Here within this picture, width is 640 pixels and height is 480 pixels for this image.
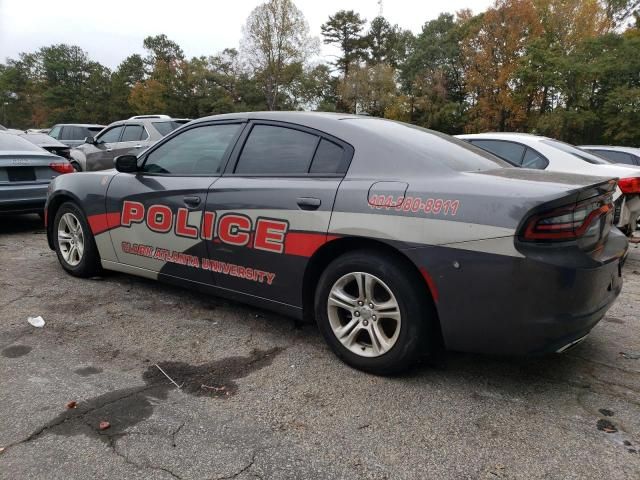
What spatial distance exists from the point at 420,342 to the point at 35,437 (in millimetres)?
1914

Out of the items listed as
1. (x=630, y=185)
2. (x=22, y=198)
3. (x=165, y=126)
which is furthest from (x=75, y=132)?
(x=630, y=185)

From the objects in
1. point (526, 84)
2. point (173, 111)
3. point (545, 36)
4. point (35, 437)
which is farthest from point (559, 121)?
point (173, 111)

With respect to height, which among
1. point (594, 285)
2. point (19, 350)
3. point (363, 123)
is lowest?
point (19, 350)

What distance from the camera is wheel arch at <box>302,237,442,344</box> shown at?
8.70ft

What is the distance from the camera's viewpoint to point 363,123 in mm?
3252

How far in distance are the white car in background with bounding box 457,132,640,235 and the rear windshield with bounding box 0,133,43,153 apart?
20.5ft

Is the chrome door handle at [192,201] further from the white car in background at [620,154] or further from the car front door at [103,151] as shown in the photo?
the car front door at [103,151]

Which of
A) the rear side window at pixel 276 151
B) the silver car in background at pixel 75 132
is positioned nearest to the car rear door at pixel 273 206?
the rear side window at pixel 276 151

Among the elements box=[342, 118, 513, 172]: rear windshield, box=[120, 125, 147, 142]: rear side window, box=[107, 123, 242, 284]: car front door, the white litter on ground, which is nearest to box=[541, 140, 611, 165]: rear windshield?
box=[342, 118, 513, 172]: rear windshield

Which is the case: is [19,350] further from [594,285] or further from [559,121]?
[559,121]

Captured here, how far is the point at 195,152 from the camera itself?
3.80 meters

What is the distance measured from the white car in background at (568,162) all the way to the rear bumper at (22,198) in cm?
583

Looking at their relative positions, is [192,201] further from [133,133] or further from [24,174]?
[133,133]

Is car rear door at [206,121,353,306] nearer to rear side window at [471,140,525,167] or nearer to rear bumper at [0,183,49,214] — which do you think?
rear side window at [471,140,525,167]
